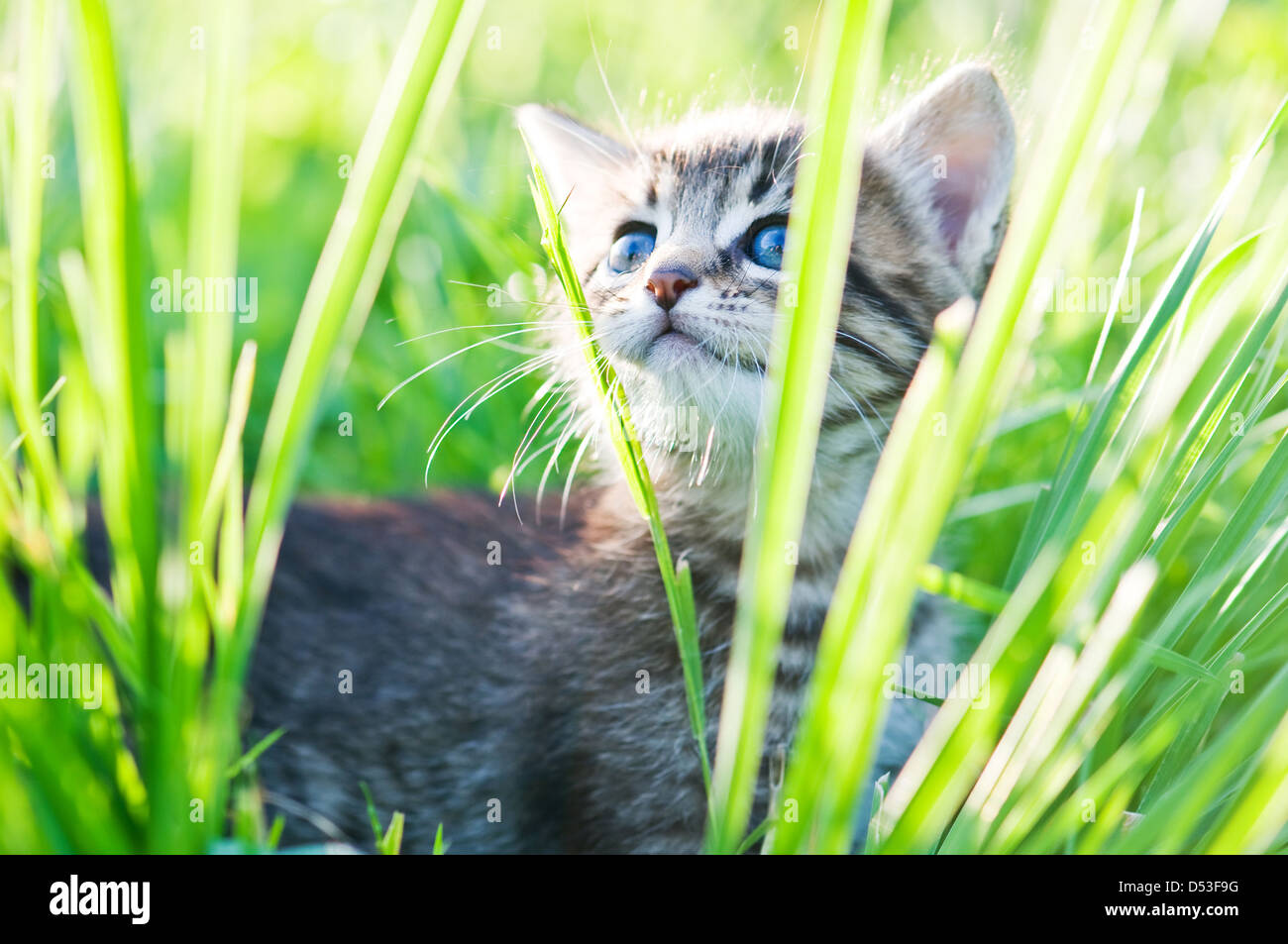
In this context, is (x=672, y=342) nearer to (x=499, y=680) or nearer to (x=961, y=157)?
(x=961, y=157)

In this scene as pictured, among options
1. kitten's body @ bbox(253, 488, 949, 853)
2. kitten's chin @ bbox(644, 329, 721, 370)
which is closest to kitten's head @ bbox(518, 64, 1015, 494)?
kitten's chin @ bbox(644, 329, 721, 370)

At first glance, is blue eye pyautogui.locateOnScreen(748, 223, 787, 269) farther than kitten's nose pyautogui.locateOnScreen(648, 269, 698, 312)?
Yes

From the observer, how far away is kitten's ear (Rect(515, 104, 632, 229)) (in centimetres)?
157

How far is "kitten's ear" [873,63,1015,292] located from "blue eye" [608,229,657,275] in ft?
1.15

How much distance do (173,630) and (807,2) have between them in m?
3.28

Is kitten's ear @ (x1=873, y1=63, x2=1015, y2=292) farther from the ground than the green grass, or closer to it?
farther from the ground

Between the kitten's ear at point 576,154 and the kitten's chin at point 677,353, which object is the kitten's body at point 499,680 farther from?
the kitten's ear at point 576,154

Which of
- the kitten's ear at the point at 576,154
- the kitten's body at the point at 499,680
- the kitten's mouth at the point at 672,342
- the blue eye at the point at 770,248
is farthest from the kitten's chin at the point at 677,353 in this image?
the kitten's ear at the point at 576,154

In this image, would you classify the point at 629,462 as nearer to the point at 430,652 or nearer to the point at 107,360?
the point at 107,360

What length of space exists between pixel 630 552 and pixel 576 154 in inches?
25.3

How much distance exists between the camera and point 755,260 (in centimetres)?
131

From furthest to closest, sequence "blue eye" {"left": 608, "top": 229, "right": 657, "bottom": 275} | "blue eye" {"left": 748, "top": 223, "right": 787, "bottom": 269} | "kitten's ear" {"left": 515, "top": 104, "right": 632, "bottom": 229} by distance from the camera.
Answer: "kitten's ear" {"left": 515, "top": 104, "right": 632, "bottom": 229}
"blue eye" {"left": 608, "top": 229, "right": 657, "bottom": 275}
"blue eye" {"left": 748, "top": 223, "right": 787, "bottom": 269}

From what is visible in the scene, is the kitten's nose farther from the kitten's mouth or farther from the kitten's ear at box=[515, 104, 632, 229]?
the kitten's ear at box=[515, 104, 632, 229]
